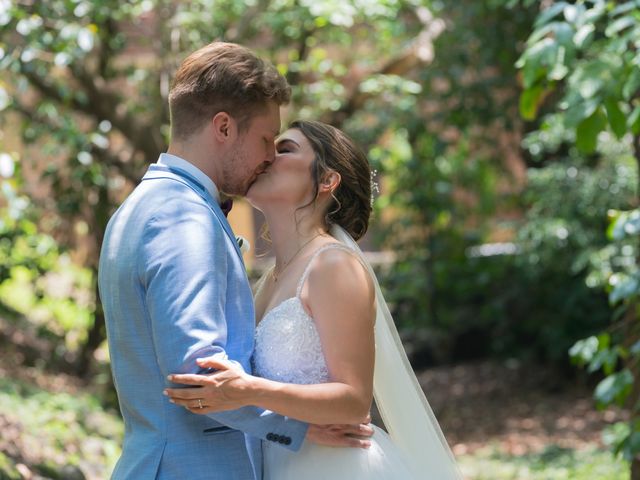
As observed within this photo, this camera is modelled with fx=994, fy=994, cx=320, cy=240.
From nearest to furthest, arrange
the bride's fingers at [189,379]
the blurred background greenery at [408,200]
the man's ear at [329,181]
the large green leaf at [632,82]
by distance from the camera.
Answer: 1. the bride's fingers at [189,379]
2. the man's ear at [329,181]
3. the large green leaf at [632,82]
4. the blurred background greenery at [408,200]

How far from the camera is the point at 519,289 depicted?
11.4m

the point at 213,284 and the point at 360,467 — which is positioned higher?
the point at 213,284

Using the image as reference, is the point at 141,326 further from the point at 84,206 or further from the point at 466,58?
the point at 466,58

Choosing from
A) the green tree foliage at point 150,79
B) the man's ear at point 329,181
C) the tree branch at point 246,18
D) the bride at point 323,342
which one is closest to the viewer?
the bride at point 323,342

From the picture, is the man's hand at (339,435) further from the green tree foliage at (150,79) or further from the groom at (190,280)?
the green tree foliage at (150,79)

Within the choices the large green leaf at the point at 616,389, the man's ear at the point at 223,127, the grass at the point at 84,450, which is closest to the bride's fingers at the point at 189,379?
the man's ear at the point at 223,127

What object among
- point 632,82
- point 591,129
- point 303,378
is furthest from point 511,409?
point 303,378

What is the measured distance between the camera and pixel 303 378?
271 centimetres

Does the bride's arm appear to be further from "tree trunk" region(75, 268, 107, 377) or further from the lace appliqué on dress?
"tree trunk" region(75, 268, 107, 377)

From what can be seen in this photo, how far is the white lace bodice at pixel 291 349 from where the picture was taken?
2.71m

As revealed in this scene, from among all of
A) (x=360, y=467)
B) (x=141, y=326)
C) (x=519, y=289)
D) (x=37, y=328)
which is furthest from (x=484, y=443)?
(x=141, y=326)

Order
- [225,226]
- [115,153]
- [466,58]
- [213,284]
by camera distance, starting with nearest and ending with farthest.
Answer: [213,284] < [225,226] < [115,153] < [466,58]

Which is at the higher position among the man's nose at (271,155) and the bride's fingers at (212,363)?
the man's nose at (271,155)

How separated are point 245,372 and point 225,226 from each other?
1.27ft
